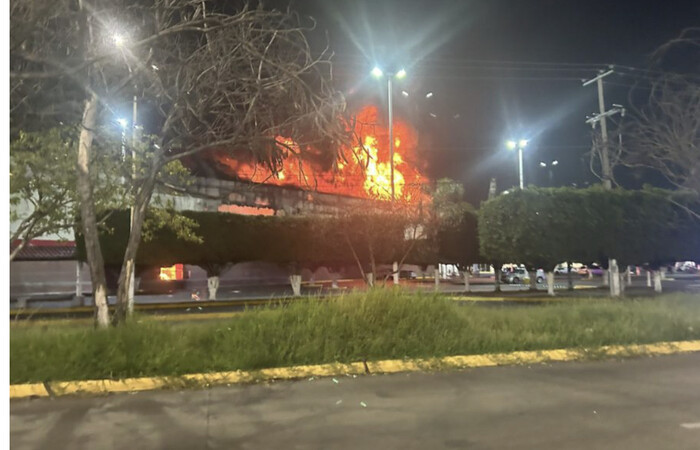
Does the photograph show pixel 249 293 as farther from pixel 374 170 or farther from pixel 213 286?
pixel 374 170

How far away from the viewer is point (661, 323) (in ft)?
34.1

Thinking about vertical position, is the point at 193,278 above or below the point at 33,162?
below

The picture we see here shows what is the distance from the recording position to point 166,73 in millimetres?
8898

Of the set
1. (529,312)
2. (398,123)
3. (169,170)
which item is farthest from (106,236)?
(398,123)

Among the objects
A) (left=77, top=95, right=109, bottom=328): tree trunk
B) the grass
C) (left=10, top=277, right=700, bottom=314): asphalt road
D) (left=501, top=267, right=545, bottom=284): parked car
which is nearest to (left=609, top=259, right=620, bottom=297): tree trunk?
(left=10, top=277, right=700, bottom=314): asphalt road

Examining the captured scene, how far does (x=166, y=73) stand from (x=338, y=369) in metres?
5.68

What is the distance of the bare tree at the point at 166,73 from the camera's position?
6719 mm

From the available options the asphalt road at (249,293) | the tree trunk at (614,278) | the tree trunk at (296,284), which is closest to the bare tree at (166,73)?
the asphalt road at (249,293)

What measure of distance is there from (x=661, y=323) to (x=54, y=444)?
413 inches

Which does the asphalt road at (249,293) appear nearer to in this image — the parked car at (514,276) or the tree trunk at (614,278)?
the tree trunk at (614,278)

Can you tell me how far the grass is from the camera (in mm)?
7094

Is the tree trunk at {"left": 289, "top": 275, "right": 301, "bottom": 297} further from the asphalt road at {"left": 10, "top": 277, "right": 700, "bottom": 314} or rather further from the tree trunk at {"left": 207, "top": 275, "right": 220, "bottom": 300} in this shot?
the tree trunk at {"left": 207, "top": 275, "right": 220, "bottom": 300}

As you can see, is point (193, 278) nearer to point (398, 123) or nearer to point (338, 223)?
point (338, 223)

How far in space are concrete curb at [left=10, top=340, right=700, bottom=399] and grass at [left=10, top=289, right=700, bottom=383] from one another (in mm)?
147
